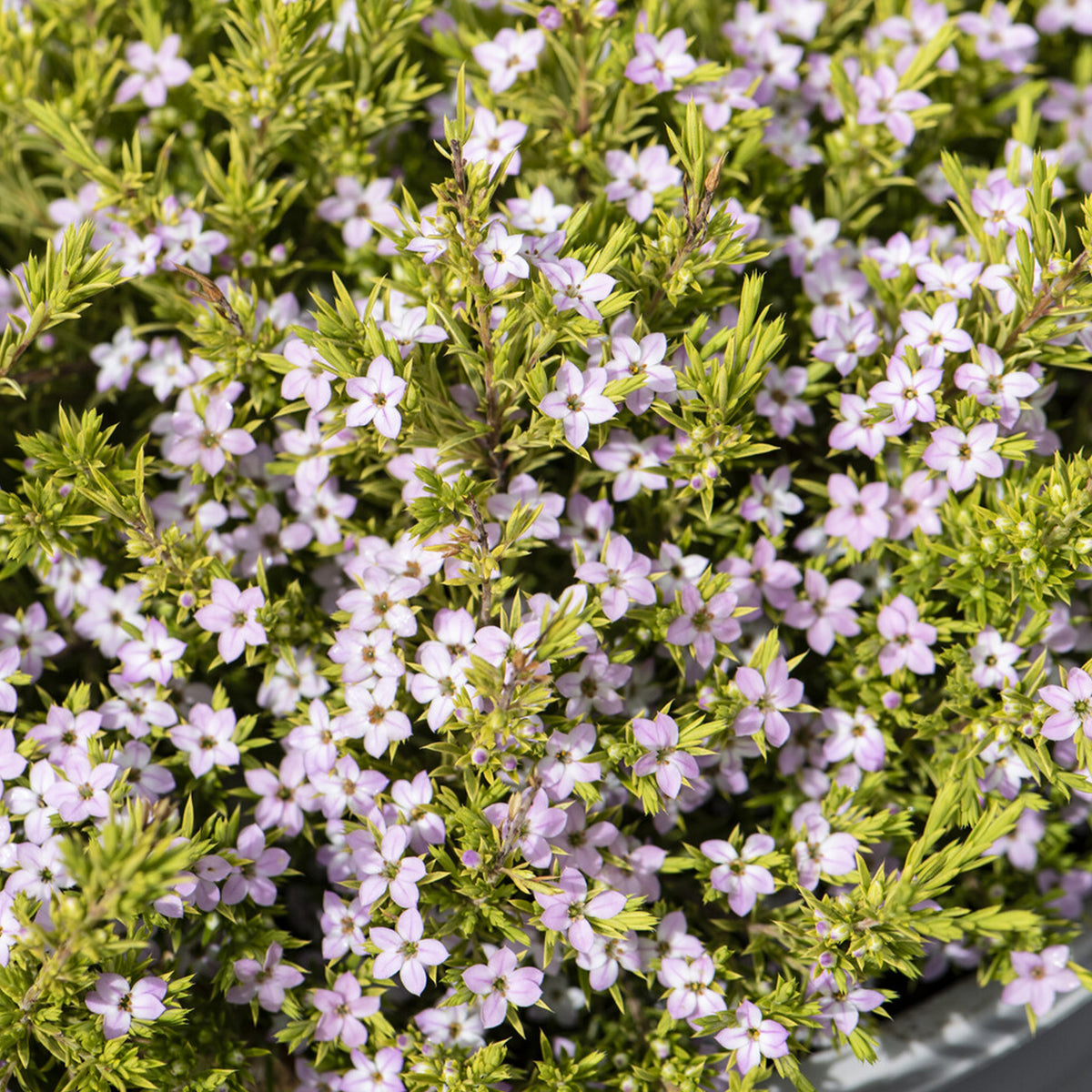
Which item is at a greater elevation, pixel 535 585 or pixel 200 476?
pixel 200 476

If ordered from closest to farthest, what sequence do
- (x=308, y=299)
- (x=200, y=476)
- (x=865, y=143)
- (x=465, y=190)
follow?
(x=465, y=190)
(x=200, y=476)
(x=865, y=143)
(x=308, y=299)

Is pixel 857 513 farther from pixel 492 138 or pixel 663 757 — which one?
pixel 492 138

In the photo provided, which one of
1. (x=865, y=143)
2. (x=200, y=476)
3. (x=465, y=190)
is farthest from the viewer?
(x=865, y=143)

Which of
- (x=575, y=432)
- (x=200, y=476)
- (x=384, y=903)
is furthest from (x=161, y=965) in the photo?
(x=575, y=432)

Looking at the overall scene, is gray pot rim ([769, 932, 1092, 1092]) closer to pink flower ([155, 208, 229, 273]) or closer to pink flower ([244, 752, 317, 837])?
pink flower ([244, 752, 317, 837])

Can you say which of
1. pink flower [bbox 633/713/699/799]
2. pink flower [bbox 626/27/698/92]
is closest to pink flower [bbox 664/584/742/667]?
pink flower [bbox 633/713/699/799]

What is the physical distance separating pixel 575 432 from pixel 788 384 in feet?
1.43

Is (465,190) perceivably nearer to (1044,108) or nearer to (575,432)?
(575,432)

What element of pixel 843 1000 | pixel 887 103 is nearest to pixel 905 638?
pixel 843 1000

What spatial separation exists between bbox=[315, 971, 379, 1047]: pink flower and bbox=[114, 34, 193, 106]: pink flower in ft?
4.52

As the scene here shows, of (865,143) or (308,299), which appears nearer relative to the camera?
(865,143)

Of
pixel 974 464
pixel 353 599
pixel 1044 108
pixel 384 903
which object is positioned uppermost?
pixel 1044 108

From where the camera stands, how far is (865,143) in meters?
1.69

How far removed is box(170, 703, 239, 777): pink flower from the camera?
1.43 metres
